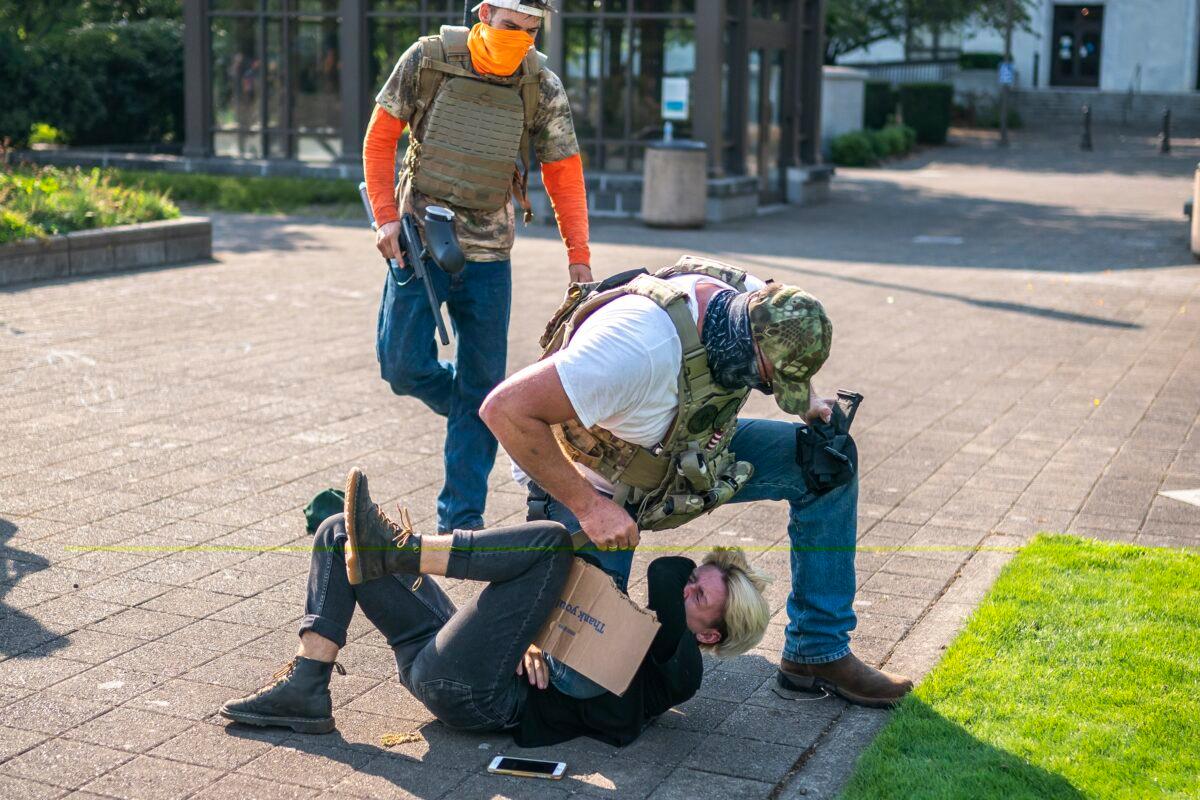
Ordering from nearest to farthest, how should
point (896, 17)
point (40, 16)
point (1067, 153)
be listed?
point (40, 16), point (1067, 153), point (896, 17)

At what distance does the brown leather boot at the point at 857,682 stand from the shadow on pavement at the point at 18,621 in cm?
222

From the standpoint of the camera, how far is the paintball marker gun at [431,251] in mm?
4969

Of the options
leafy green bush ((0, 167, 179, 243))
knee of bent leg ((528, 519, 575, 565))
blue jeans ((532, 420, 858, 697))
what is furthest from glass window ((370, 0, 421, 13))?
knee of bent leg ((528, 519, 575, 565))

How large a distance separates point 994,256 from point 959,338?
552cm

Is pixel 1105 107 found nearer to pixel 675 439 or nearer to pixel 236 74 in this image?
pixel 236 74

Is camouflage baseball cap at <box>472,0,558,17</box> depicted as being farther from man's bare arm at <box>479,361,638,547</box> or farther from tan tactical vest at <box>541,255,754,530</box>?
man's bare arm at <box>479,361,638,547</box>

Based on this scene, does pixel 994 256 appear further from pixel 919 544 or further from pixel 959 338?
pixel 919 544

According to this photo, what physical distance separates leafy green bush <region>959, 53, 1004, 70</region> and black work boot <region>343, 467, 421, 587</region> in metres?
46.8

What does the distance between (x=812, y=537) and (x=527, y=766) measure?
1054 millimetres

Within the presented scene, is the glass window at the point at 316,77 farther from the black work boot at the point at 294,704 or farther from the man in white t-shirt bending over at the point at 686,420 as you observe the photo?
the black work boot at the point at 294,704

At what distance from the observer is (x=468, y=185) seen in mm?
5145

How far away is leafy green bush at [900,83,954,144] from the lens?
37875 millimetres

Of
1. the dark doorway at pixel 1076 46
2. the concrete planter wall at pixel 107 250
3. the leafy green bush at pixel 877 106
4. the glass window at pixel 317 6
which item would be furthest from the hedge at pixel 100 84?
the dark doorway at pixel 1076 46

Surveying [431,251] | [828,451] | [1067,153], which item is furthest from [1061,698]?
[1067,153]
